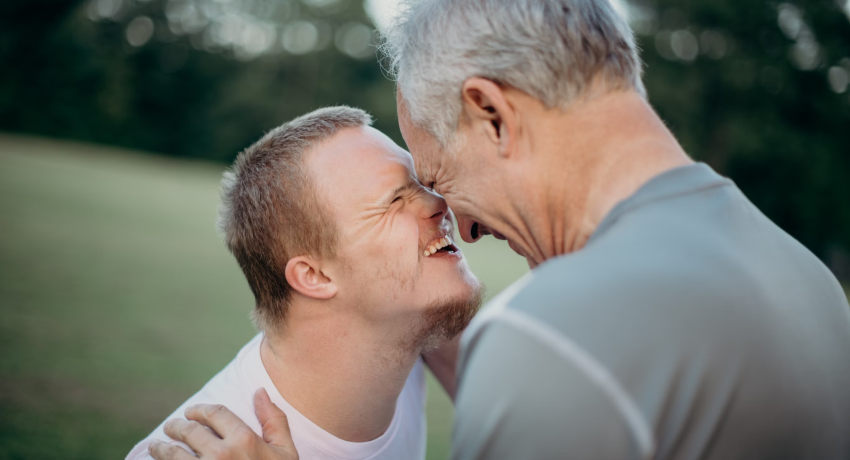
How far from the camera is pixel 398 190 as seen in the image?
283 cm

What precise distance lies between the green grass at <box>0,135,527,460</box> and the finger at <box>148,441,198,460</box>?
8.85 feet

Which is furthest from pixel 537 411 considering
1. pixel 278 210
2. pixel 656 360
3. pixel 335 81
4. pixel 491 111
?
pixel 335 81

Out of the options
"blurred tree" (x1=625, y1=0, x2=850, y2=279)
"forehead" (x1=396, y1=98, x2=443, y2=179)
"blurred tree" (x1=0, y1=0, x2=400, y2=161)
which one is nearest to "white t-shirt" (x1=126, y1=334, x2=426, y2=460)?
"forehead" (x1=396, y1=98, x2=443, y2=179)

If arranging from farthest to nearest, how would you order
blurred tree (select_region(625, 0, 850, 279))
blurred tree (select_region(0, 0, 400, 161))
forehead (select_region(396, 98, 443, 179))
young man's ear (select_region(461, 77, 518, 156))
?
blurred tree (select_region(0, 0, 400, 161)) → blurred tree (select_region(625, 0, 850, 279)) → forehead (select_region(396, 98, 443, 179)) → young man's ear (select_region(461, 77, 518, 156))

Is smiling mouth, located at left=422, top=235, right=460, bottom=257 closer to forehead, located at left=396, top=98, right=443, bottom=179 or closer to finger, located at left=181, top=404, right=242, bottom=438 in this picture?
forehead, located at left=396, top=98, right=443, bottom=179

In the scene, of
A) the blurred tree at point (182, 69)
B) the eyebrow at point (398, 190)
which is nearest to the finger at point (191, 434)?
the eyebrow at point (398, 190)

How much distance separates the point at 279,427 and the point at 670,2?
37.1 metres

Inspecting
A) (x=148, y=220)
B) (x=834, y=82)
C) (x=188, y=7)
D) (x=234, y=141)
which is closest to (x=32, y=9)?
(x=188, y=7)

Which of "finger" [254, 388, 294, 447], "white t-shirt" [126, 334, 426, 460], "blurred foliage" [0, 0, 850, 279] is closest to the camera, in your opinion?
"finger" [254, 388, 294, 447]

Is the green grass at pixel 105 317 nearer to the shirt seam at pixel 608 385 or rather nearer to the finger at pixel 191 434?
the finger at pixel 191 434

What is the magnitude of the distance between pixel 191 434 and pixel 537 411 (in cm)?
156

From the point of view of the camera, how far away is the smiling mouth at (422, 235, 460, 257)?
9.30ft

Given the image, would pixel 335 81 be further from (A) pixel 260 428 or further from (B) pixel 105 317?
(A) pixel 260 428

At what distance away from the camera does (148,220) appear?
14.8 metres
